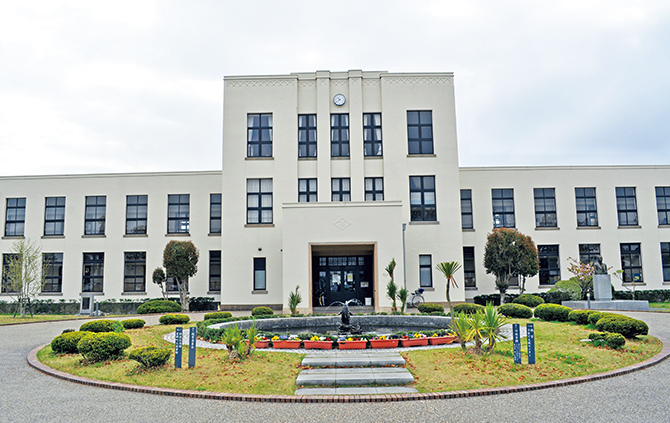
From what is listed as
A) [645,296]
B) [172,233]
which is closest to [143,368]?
[172,233]

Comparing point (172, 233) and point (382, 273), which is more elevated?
point (172, 233)

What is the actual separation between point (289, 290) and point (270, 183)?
6891mm

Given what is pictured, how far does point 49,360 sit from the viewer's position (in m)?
12.0

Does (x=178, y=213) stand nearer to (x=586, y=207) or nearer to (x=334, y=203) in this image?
(x=334, y=203)

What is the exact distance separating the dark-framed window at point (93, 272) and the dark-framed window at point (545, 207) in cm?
2764

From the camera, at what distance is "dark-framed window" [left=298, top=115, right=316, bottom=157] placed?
2823cm

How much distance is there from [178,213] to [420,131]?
15.9m

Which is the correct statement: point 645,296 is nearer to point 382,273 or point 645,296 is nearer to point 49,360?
point 382,273

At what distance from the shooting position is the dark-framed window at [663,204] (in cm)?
3130

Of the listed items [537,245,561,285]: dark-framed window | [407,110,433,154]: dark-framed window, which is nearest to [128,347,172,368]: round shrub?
[407,110,433,154]: dark-framed window

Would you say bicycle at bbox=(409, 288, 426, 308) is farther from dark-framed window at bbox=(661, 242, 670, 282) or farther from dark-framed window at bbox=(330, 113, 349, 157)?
dark-framed window at bbox=(661, 242, 670, 282)

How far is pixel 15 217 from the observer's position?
1257 inches

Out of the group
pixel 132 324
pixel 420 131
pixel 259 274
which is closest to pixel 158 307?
pixel 259 274

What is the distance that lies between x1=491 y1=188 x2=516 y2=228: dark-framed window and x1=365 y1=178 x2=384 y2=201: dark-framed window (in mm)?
7833
